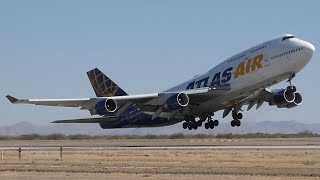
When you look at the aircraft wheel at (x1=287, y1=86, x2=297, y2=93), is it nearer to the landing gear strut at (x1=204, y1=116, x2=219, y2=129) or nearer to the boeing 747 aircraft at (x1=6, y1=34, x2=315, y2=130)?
→ the boeing 747 aircraft at (x1=6, y1=34, x2=315, y2=130)

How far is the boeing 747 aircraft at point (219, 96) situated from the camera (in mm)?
53844

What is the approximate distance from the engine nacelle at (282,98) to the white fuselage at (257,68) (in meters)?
3.96

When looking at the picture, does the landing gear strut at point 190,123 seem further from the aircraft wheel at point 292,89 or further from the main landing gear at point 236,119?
the aircraft wheel at point 292,89

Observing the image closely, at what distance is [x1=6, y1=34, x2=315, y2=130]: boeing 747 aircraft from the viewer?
53.8m

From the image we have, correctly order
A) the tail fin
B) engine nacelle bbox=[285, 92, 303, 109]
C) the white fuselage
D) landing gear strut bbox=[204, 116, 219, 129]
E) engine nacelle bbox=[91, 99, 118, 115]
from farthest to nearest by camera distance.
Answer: the tail fin
landing gear strut bbox=[204, 116, 219, 129]
engine nacelle bbox=[285, 92, 303, 109]
engine nacelle bbox=[91, 99, 118, 115]
the white fuselage

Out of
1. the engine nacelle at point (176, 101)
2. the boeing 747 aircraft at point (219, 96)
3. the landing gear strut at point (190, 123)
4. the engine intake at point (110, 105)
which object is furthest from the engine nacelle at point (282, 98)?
the engine intake at point (110, 105)

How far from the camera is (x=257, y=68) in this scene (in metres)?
55.2

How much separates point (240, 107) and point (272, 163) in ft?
86.9

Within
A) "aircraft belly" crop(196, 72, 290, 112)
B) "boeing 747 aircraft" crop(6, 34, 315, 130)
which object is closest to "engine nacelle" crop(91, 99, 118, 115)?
"boeing 747 aircraft" crop(6, 34, 315, 130)

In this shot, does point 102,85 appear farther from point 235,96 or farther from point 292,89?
point 292,89

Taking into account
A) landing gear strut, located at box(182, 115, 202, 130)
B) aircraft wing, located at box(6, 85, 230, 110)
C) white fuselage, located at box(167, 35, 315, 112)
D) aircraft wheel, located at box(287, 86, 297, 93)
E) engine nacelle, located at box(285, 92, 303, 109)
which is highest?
white fuselage, located at box(167, 35, 315, 112)

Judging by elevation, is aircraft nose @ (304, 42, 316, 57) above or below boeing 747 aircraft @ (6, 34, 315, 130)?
above

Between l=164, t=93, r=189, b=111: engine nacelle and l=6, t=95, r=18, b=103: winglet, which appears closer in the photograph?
l=6, t=95, r=18, b=103: winglet

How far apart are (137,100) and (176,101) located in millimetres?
4577
